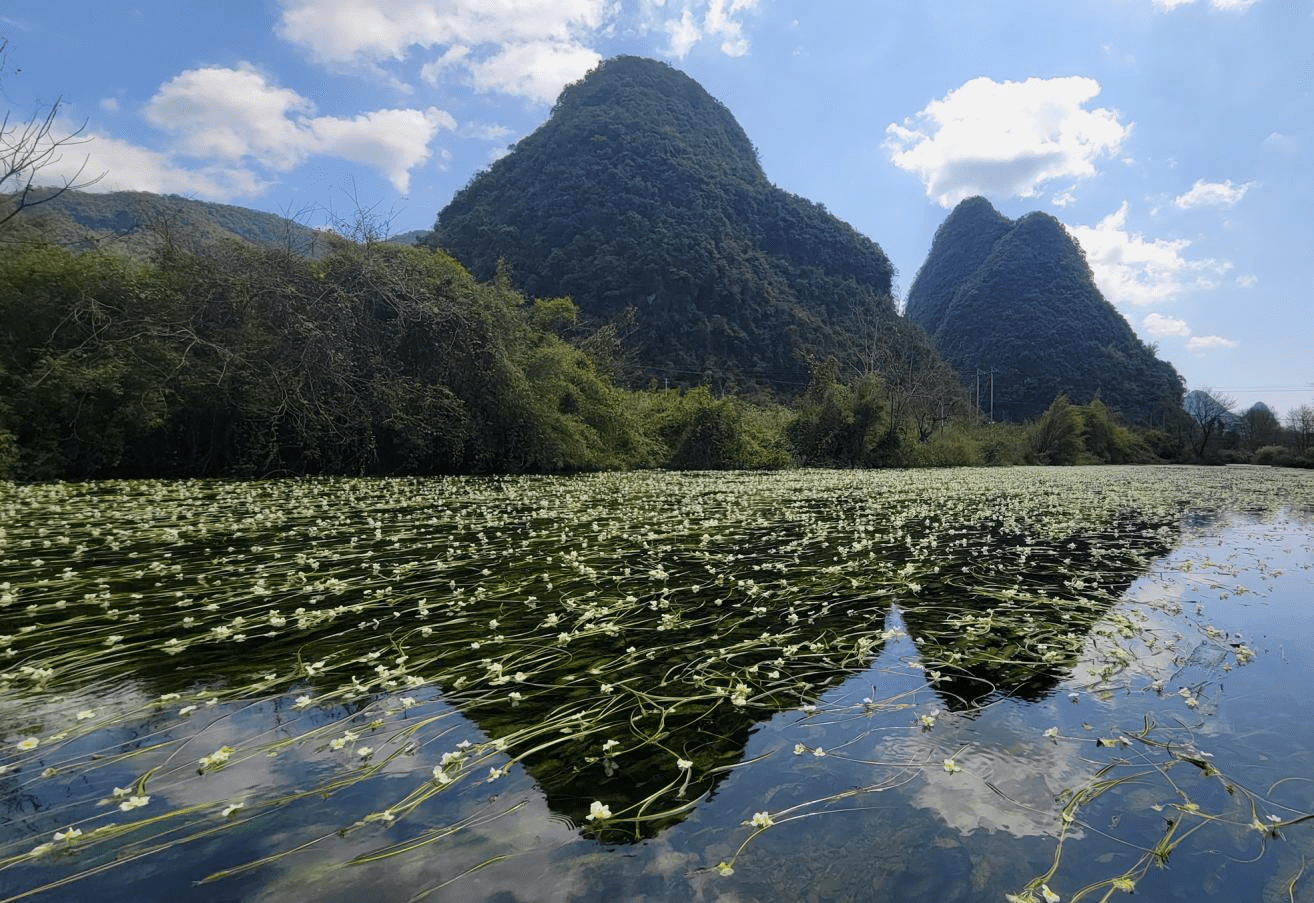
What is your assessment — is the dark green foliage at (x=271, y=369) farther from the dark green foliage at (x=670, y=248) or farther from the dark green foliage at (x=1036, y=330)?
the dark green foliage at (x=1036, y=330)

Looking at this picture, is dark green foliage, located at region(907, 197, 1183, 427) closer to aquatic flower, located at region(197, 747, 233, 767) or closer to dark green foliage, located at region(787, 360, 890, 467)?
dark green foliage, located at region(787, 360, 890, 467)

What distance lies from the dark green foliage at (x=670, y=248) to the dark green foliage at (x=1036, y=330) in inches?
773

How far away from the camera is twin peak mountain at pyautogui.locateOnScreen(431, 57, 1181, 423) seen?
5244 centimetres

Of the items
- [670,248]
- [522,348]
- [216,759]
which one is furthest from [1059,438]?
[216,759]

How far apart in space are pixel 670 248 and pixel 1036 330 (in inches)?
2004

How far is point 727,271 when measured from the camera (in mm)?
56562

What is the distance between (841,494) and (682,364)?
1503 inches

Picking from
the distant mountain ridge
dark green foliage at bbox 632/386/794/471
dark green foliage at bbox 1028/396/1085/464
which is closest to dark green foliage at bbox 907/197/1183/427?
dark green foliage at bbox 1028/396/1085/464

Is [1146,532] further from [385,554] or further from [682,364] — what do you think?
[682,364]

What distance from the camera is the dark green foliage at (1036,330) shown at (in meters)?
69.2

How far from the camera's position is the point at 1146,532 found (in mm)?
8617

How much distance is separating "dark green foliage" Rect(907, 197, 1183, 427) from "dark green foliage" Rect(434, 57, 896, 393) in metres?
19.6

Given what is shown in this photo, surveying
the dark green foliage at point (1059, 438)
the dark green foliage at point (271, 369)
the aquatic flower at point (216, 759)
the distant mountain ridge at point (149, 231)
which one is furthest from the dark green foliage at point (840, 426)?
the aquatic flower at point (216, 759)

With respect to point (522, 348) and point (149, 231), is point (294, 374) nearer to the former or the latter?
point (149, 231)
